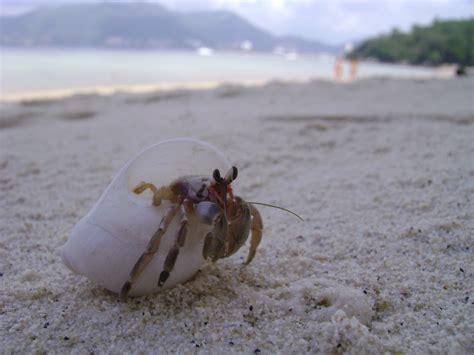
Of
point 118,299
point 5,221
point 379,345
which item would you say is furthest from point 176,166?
point 5,221

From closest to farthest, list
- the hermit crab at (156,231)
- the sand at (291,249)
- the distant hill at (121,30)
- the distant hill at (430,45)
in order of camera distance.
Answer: the sand at (291,249)
the hermit crab at (156,231)
the distant hill at (430,45)
the distant hill at (121,30)

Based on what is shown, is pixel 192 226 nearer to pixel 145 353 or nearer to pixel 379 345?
pixel 145 353

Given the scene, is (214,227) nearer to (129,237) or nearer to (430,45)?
(129,237)

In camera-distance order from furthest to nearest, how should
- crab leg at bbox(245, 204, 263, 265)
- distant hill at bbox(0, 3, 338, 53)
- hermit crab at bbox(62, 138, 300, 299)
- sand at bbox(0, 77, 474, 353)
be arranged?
distant hill at bbox(0, 3, 338, 53) < crab leg at bbox(245, 204, 263, 265) < hermit crab at bbox(62, 138, 300, 299) < sand at bbox(0, 77, 474, 353)

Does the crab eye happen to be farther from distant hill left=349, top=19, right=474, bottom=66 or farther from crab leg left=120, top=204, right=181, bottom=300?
distant hill left=349, top=19, right=474, bottom=66

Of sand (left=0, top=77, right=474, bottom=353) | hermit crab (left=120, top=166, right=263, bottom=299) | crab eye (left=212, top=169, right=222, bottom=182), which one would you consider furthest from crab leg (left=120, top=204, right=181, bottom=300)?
crab eye (left=212, top=169, right=222, bottom=182)

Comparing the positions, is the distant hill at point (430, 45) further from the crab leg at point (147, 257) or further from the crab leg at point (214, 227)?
the crab leg at point (147, 257)

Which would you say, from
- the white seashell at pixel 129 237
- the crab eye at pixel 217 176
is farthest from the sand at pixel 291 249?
the crab eye at pixel 217 176
